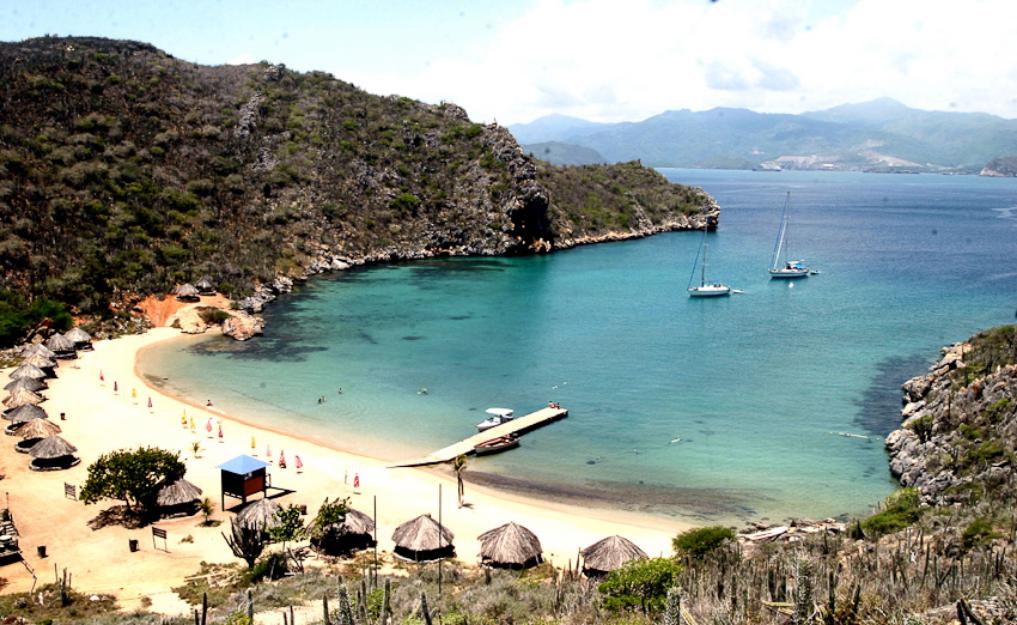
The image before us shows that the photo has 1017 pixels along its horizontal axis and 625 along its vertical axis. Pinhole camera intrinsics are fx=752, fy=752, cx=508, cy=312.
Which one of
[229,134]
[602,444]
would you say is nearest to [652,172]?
[229,134]

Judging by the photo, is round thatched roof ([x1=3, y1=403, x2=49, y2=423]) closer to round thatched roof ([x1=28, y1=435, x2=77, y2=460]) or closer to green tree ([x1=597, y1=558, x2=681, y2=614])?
round thatched roof ([x1=28, y1=435, x2=77, y2=460])

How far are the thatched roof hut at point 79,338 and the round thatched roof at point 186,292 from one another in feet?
39.8

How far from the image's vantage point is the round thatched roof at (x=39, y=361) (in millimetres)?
45188

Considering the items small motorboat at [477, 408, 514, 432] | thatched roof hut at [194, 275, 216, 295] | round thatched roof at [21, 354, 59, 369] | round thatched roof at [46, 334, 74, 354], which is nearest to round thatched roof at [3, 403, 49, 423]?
round thatched roof at [21, 354, 59, 369]

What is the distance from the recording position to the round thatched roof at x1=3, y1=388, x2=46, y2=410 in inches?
1480

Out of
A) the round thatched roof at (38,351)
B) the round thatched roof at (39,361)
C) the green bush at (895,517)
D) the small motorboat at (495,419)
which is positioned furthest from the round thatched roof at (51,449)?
the green bush at (895,517)

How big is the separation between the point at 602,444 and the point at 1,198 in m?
57.2

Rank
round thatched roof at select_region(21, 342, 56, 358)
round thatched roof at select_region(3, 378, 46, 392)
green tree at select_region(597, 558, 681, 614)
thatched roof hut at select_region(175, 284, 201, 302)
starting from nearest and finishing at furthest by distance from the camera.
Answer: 1. green tree at select_region(597, 558, 681, 614)
2. round thatched roof at select_region(3, 378, 46, 392)
3. round thatched roof at select_region(21, 342, 56, 358)
4. thatched roof hut at select_region(175, 284, 201, 302)

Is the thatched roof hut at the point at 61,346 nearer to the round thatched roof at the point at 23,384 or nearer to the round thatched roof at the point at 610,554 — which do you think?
the round thatched roof at the point at 23,384

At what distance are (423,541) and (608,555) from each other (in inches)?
249

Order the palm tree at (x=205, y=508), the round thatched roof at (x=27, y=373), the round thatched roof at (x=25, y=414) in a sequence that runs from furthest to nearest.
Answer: the round thatched roof at (x=27, y=373), the round thatched roof at (x=25, y=414), the palm tree at (x=205, y=508)

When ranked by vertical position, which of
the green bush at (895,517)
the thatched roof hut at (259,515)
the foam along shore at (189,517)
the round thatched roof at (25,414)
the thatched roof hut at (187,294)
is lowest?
the foam along shore at (189,517)

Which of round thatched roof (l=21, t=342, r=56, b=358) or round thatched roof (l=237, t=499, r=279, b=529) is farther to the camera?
round thatched roof (l=21, t=342, r=56, b=358)

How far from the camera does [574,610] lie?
57.5ft
